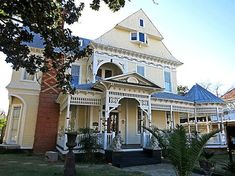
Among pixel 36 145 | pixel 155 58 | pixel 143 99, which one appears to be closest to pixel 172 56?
pixel 155 58

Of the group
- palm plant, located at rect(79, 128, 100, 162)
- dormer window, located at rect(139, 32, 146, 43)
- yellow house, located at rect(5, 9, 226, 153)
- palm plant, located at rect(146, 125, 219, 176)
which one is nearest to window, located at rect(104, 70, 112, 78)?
yellow house, located at rect(5, 9, 226, 153)

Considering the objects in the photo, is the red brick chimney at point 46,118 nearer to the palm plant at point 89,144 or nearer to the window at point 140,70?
the palm plant at point 89,144

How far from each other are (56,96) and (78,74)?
2625 mm

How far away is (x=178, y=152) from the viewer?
591 centimetres

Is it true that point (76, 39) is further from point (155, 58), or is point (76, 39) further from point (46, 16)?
point (155, 58)

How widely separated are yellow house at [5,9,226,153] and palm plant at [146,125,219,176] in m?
6.88

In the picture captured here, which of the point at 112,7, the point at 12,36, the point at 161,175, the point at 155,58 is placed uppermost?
the point at 155,58

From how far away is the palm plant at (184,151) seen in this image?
5.91 meters

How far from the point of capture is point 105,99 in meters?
12.6

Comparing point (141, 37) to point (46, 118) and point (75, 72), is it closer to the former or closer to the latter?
point (75, 72)

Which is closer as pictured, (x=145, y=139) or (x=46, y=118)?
(x=145, y=139)

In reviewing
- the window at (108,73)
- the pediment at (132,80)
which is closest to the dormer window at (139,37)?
the window at (108,73)

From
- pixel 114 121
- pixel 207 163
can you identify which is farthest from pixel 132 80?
pixel 207 163

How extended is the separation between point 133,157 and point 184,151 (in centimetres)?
614
